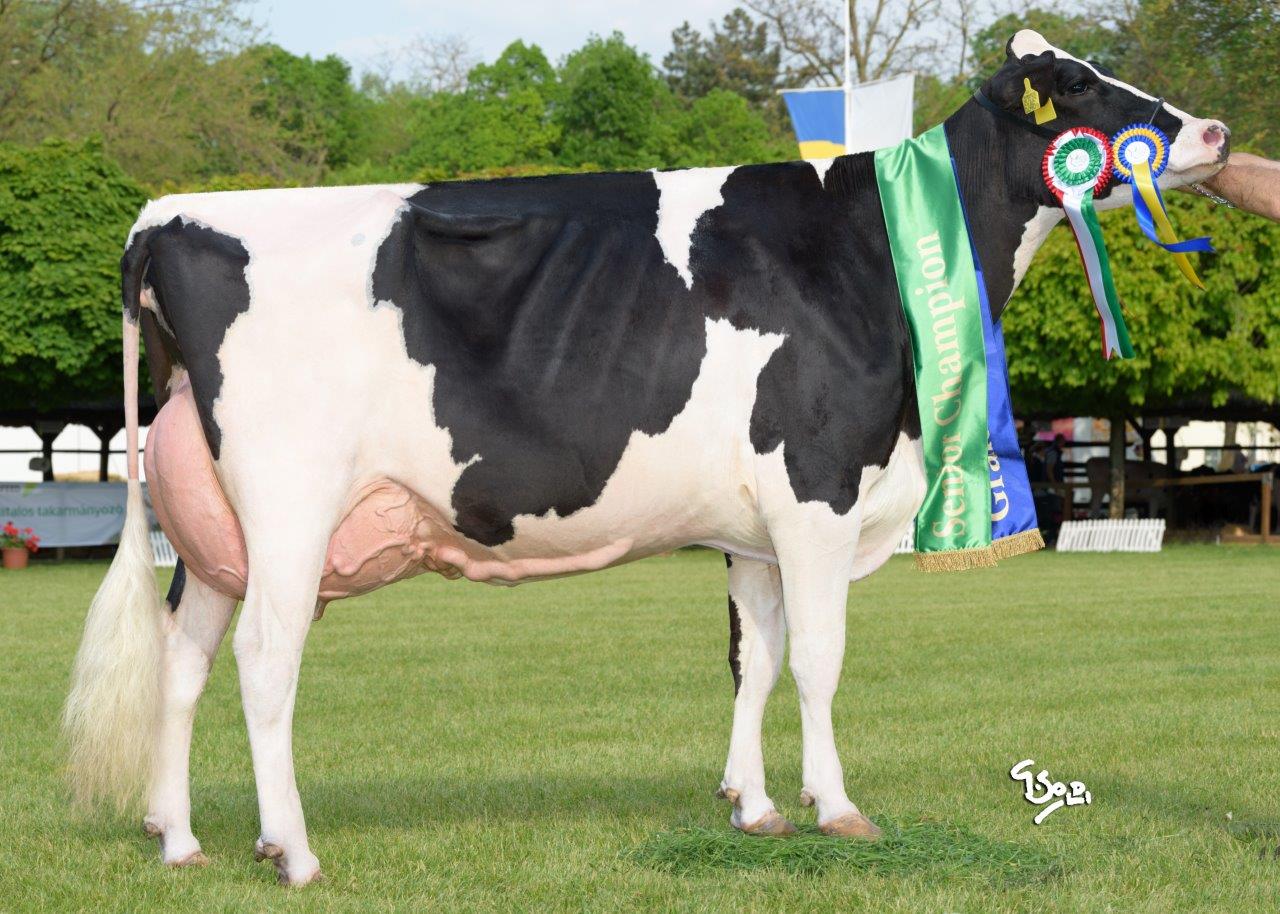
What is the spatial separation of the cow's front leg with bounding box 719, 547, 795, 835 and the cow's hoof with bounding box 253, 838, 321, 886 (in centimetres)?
157

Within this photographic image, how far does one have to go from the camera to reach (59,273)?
80.0 feet

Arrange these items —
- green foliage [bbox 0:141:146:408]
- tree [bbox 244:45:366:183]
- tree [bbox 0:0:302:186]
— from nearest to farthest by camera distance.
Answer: green foliage [bbox 0:141:146:408]
tree [bbox 0:0:302:186]
tree [bbox 244:45:366:183]

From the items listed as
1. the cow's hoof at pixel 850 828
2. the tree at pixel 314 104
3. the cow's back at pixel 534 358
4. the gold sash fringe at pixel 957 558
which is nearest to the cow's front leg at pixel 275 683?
the cow's back at pixel 534 358

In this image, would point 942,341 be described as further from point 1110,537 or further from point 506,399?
point 1110,537

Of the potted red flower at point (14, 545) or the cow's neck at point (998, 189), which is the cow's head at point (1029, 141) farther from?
the potted red flower at point (14, 545)

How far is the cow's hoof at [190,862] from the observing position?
5360 mm

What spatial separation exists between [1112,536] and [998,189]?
23.3 meters

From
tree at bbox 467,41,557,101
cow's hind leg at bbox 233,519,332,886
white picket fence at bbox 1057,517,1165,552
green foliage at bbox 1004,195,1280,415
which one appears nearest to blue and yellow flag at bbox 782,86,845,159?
green foliage at bbox 1004,195,1280,415

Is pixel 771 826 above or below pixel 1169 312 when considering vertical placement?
below

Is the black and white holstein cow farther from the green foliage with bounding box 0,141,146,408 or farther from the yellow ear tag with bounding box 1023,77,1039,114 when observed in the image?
the green foliage with bounding box 0,141,146,408

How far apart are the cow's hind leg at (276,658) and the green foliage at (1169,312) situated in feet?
72.4

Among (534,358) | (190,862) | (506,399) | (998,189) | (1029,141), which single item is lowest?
(190,862)

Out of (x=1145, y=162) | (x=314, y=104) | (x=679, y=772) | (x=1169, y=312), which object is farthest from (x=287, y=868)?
(x=314, y=104)

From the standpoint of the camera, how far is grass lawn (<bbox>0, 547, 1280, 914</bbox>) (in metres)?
4.97
